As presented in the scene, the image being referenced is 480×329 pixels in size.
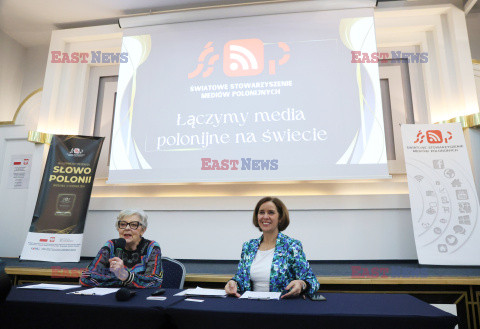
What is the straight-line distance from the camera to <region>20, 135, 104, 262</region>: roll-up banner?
330 centimetres

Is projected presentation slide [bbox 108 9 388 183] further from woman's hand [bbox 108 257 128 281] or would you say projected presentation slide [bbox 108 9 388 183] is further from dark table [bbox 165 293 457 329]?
dark table [bbox 165 293 457 329]

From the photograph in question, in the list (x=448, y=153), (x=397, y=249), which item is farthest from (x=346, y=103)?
(x=397, y=249)

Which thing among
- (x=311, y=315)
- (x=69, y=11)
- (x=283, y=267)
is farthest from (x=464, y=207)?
(x=69, y=11)

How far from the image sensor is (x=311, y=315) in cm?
109

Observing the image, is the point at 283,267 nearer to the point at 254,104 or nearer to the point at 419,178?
the point at 419,178

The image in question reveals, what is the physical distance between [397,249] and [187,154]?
2.51 metres

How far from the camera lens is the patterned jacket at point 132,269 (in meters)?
1.77

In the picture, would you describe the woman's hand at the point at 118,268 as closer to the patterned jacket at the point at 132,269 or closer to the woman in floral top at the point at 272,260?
the patterned jacket at the point at 132,269

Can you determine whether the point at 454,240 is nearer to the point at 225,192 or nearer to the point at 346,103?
the point at 346,103

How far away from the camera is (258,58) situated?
145 inches

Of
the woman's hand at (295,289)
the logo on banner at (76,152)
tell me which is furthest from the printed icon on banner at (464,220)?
the logo on banner at (76,152)

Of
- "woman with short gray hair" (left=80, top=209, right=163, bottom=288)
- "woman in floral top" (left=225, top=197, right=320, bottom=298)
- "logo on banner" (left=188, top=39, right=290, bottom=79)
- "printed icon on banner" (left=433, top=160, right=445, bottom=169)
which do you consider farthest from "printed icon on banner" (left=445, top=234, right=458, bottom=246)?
"woman with short gray hair" (left=80, top=209, right=163, bottom=288)

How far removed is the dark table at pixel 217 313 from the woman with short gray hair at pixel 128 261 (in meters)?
0.36

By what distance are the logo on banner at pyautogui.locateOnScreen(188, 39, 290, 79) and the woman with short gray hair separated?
2.27 m
